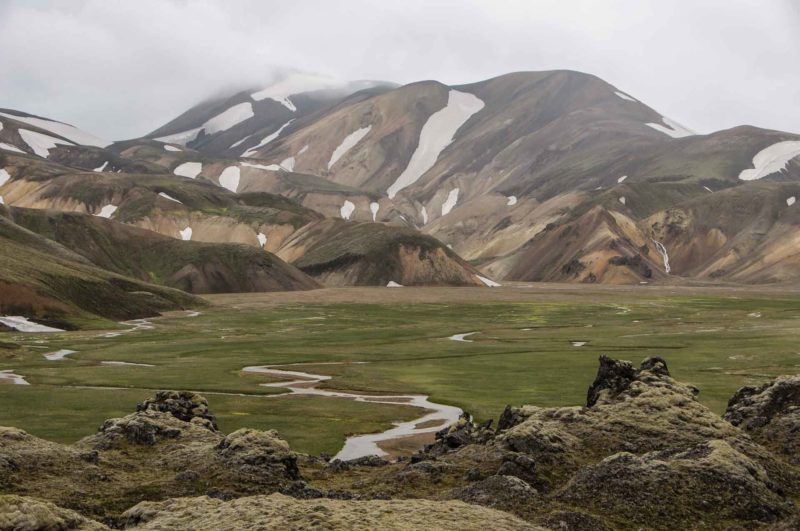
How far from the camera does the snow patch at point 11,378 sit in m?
64.9

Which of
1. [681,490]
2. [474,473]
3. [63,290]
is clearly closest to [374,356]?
[474,473]

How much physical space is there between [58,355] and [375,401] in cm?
4196

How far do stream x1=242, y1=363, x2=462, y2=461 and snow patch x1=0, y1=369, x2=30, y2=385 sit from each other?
53.3 ft

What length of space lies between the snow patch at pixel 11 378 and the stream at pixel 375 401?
53.3 feet

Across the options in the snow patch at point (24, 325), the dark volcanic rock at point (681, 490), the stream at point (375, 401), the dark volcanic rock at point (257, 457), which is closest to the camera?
the dark volcanic rock at point (681, 490)

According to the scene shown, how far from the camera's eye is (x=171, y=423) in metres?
32.2

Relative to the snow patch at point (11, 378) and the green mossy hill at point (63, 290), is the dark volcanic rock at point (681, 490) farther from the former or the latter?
the green mossy hill at point (63, 290)

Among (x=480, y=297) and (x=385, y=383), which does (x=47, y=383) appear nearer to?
(x=385, y=383)

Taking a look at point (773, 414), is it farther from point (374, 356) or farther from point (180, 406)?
point (374, 356)

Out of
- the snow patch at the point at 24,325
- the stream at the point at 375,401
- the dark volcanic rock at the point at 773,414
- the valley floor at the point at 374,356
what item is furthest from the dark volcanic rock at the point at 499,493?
the snow patch at the point at 24,325

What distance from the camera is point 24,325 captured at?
119 m

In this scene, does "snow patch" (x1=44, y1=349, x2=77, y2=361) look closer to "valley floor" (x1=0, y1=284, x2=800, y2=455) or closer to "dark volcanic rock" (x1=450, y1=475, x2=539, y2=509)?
"valley floor" (x1=0, y1=284, x2=800, y2=455)

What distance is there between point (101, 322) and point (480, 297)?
83865mm

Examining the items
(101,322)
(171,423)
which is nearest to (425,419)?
(171,423)
